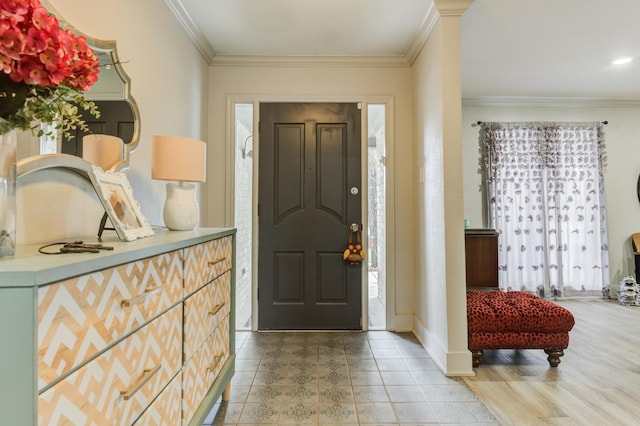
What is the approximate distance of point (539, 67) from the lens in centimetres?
342

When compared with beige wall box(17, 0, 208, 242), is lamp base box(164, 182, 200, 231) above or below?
below

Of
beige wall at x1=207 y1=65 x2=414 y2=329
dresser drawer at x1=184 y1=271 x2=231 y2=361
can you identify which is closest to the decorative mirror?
dresser drawer at x1=184 y1=271 x2=231 y2=361

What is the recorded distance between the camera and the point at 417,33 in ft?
8.91

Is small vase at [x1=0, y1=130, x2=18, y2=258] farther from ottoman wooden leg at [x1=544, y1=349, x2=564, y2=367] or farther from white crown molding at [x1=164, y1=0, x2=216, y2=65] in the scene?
ottoman wooden leg at [x1=544, y1=349, x2=564, y2=367]

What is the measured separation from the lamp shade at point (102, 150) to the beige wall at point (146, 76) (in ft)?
0.53

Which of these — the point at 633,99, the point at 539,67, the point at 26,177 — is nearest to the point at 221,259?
the point at 26,177

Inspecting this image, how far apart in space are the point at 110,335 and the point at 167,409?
18.8 inches

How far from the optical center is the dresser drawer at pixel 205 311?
1.34 meters

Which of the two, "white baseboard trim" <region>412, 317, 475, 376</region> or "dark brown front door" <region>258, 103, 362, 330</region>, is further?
"dark brown front door" <region>258, 103, 362, 330</region>

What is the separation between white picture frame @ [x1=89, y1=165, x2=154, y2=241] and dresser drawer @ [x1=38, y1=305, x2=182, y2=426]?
336 millimetres

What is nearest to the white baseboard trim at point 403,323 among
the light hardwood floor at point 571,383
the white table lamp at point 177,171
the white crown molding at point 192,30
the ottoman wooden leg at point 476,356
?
the light hardwood floor at point 571,383

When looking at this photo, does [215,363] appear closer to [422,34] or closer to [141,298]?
[141,298]

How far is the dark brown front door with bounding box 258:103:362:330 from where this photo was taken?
310 cm

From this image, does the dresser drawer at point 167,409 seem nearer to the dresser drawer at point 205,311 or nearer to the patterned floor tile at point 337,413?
the dresser drawer at point 205,311
